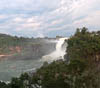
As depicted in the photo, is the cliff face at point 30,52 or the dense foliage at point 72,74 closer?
the dense foliage at point 72,74

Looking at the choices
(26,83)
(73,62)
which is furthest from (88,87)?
(26,83)

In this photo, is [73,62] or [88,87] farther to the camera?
[73,62]

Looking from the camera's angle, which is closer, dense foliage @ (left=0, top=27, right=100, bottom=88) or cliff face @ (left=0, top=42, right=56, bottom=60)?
dense foliage @ (left=0, top=27, right=100, bottom=88)

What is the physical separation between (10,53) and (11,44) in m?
3.88

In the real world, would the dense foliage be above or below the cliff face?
above

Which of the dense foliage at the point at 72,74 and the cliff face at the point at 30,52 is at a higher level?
the dense foliage at the point at 72,74

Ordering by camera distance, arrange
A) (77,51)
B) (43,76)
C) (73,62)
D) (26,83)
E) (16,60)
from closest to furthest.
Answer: (73,62) → (43,76) → (26,83) → (77,51) → (16,60)

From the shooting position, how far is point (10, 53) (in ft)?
232

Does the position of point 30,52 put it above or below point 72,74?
below

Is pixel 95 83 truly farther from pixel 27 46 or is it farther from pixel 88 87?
pixel 27 46

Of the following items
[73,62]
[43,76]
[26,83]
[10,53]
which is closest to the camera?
[73,62]

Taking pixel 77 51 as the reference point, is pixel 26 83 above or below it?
below

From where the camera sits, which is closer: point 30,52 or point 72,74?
point 72,74

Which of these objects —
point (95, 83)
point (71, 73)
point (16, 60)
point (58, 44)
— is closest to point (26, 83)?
point (71, 73)
